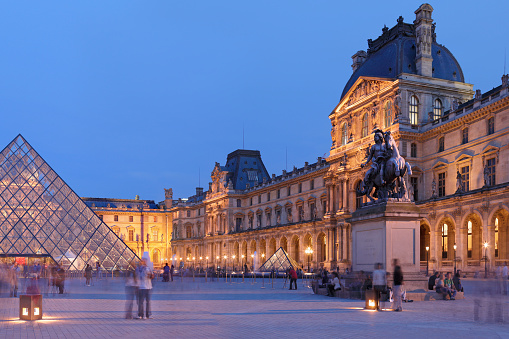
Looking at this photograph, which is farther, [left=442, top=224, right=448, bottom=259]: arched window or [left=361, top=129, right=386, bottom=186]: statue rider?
[left=442, top=224, right=448, bottom=259]: arched window

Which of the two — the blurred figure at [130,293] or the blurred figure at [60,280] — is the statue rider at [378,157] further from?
the blurred figure at [60,280]

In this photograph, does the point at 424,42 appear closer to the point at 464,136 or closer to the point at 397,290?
the point at 464,136

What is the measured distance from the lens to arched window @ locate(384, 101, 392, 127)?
44575 millimetres

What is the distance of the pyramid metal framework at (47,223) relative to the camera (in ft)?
138

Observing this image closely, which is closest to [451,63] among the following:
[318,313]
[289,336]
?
[318,313]

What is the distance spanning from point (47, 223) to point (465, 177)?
27735 mm

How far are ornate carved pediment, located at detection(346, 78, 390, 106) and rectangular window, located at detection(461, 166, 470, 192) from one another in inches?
356

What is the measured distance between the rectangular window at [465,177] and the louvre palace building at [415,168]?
62 millimetres

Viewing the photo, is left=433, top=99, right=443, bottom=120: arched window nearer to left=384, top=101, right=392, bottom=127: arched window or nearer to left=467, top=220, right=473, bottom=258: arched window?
left=384, top=101, right=392, bottom=127: arched window

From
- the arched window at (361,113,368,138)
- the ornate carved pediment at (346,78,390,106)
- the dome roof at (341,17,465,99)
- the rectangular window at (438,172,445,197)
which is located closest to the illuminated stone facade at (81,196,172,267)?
the ornate carved pediment at (346,78,390,106)

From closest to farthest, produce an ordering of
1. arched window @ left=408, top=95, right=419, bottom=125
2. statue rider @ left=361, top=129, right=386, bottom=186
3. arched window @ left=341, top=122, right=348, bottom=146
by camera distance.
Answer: statue rider @ left=361, top=129, right=386, bottom=186 < arched window @ left=408, top=95, right=419, bottom=125 < arched window @ left=341, top=122, right=348, bottom=146

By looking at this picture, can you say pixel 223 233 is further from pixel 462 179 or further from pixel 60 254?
pixel 462 179

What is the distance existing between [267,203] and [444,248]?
33759 millimetres

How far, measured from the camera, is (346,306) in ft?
55.4
